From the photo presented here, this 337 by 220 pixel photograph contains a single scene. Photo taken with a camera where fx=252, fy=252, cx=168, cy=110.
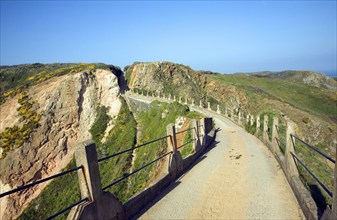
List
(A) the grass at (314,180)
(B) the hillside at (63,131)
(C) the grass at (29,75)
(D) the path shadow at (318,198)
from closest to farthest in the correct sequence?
(D) the path shadow at (318,198) → (A) the grass at (314,180) → (B) the hillside at (63,131) → (C) the grass at (29,75)

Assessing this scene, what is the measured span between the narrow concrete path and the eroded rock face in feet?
73.0

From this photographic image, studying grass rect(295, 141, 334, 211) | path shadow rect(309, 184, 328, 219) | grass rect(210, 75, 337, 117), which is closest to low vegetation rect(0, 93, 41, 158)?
grass rect(295, 141, 334, 211)

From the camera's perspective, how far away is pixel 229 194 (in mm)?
7109

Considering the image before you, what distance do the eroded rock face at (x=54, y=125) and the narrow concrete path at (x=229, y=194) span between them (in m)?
22.2

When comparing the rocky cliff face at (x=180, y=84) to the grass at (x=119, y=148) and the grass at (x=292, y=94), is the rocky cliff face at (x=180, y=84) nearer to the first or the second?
the grass at (x=292, y=94)

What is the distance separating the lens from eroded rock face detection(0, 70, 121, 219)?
92.9ft

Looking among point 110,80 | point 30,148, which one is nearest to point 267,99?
point 110,80

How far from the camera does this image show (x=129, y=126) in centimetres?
3094

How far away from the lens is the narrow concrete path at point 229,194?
5.93 m

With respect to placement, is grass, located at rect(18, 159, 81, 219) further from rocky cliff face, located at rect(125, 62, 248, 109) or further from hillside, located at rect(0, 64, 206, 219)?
rocky cliff face, located at rect(125, 62, 248, 109)

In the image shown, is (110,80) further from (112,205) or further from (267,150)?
(112,205)

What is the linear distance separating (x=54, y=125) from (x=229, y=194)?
31.3 m

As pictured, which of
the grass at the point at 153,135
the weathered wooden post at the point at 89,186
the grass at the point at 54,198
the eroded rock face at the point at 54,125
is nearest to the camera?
the weathered wooden post at the point at 89,186

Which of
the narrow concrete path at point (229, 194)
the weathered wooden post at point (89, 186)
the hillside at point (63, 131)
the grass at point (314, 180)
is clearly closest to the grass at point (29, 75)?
the hillside at point (63, 131)
